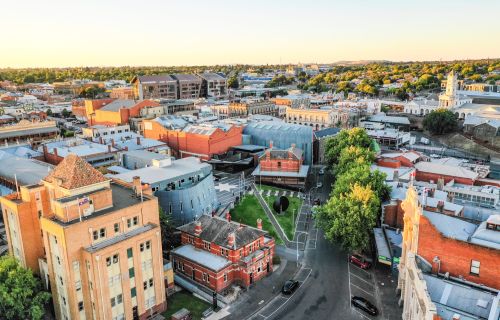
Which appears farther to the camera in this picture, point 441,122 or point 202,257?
point 441,122

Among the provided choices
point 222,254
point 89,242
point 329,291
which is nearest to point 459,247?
point 329,291

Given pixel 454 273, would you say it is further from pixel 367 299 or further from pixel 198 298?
pixel 198 298

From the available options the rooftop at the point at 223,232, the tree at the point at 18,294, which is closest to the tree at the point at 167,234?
the rooftop at the point at 223,232

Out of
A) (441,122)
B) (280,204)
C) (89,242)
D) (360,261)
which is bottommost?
(360,261)

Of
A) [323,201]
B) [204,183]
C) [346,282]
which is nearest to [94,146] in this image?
[204,183]

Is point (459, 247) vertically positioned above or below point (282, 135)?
above

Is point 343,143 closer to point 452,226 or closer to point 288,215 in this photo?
point 288,215

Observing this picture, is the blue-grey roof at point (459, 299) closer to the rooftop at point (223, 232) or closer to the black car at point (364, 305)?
the black car at point (364, 305)
